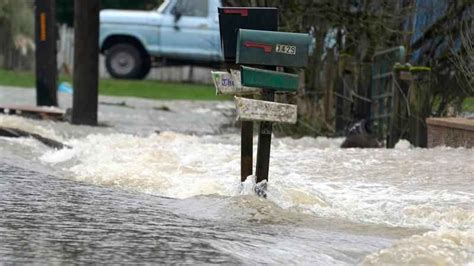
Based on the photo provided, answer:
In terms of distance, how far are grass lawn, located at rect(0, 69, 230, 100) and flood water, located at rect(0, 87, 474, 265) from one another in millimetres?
14014

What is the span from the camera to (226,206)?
8656 mm

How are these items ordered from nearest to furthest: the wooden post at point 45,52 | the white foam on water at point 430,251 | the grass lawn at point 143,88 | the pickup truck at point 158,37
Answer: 1. the white foam on water at point 430,251
2. the wooden post at point 45,52
3. the grass lawn at point 143,88
4. the pickup truck at point 158,37

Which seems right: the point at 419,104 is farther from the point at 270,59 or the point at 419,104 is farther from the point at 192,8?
the point at 192,8

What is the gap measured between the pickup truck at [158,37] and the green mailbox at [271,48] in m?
20.7

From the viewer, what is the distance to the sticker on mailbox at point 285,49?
28.1 ft

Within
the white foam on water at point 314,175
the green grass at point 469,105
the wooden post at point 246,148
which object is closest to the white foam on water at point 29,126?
the white foam on water at point 314,175

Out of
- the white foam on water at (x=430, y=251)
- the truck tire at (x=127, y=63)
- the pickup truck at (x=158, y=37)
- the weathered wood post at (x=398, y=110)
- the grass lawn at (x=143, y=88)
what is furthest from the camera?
the truck tire at (x=127, y=63)

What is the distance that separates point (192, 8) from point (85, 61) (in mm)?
11711

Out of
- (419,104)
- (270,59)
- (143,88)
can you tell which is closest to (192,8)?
(143,88)

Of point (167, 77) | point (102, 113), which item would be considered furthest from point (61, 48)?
point (102, 113)

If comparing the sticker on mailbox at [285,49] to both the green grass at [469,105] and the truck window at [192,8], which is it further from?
the truck window at [192,8]

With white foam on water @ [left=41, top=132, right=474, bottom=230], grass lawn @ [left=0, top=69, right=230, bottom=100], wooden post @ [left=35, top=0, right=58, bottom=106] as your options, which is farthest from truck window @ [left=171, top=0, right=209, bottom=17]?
white foam on water @ [left=41, top=132, right=474, bottom=230]

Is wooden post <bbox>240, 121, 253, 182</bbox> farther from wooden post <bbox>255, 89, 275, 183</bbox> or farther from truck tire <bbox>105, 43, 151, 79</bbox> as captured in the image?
truck tire <bbox>105, 43, 151, 79</bbox>

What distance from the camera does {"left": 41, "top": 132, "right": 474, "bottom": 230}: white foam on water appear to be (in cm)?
880
